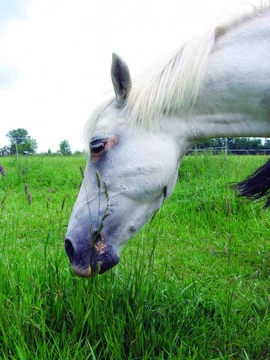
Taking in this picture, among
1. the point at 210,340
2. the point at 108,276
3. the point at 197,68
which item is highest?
the point at 197,68

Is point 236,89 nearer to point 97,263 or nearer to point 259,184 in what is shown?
point 259,184

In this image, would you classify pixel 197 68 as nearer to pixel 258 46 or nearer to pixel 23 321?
pixel 258 46

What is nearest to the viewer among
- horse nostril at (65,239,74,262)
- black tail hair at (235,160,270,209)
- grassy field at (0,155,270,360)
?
grassy field at (0,155,270,360)

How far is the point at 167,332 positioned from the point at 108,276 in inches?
17.0

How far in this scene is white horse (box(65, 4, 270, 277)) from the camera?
171 cm

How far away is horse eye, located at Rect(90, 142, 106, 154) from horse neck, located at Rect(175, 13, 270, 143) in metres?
0.40

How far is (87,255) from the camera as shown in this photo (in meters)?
1.66

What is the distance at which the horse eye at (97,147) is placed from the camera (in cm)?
174

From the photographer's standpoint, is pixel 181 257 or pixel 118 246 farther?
pixel 181 257

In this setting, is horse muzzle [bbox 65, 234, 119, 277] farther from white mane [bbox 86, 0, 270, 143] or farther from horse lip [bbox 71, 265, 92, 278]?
white mane [bbox 86, 0, 270, 143]

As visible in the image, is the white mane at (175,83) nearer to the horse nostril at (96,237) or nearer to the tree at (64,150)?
the horse nostril at (96,237)

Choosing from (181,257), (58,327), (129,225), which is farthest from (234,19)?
(181,257)

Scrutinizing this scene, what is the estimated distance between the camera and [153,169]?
5.69 ft

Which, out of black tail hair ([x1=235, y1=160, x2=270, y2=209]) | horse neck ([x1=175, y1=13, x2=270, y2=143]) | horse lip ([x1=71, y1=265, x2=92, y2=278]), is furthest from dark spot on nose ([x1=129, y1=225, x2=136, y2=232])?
black tail hair ([x1=235, y1=160, x2=270, y2=209])
